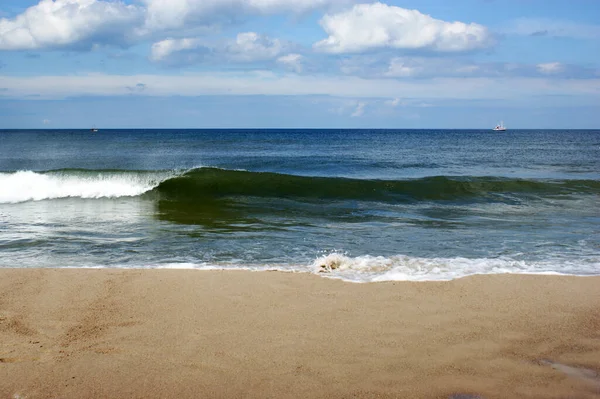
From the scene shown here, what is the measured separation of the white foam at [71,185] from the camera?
17750 mm

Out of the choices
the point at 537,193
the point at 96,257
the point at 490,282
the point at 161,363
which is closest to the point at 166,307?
the point at 161,363

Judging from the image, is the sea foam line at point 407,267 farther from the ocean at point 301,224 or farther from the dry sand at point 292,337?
the dry sand at point 292,337

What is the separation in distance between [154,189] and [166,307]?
13793mm

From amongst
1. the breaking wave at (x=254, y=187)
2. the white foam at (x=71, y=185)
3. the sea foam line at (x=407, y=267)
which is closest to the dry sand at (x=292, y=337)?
the sea foam line at (x=407, y=267)

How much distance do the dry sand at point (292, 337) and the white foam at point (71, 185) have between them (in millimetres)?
11518

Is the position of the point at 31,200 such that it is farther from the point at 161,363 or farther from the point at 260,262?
the point at 161,363

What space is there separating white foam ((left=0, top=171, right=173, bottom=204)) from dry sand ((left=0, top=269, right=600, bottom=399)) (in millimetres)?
11518

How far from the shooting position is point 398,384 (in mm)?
4109

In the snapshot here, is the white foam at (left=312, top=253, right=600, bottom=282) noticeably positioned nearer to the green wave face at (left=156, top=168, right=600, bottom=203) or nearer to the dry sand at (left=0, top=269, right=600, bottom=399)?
the dry sand at (left=0, top=269, right=600, bottom=399)

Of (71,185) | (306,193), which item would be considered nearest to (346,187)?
(306,193)

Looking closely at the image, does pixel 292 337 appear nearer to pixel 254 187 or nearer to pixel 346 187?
pixel 346 187

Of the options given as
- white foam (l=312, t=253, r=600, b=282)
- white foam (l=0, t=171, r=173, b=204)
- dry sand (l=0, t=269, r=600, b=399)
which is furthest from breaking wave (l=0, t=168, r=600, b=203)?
dry sand (l=0, t=269, r=600, b=399)

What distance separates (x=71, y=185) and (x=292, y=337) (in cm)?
1670

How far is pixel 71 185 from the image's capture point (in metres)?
19.2
